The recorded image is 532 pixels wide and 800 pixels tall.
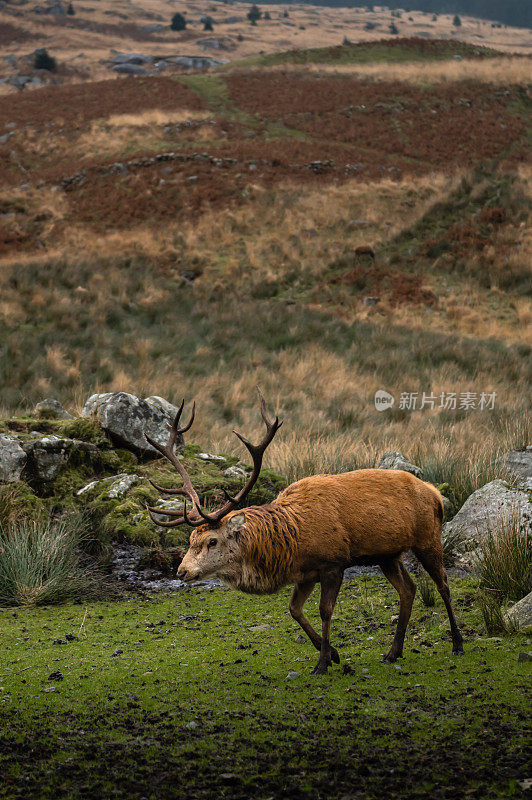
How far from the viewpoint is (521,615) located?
580 cm

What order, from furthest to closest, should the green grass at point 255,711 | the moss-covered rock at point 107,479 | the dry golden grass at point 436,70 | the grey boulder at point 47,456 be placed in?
the dry golden grass at point 436,70 < the grey boulder at point 47,456 < the moss-covered rock at point 107,479 < the green grass at point 255,711

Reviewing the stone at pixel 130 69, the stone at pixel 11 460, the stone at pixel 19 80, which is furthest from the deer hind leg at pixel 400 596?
the stone at pixel 130 69

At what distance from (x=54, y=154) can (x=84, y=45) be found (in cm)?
4916

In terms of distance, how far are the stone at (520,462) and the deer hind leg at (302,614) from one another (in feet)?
16.9

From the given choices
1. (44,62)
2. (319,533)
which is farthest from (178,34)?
(319,533)

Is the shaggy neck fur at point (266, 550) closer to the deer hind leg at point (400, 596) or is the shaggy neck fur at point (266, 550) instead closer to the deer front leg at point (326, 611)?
the deer front leg at point (326, 611)

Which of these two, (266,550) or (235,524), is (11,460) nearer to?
(235,524)

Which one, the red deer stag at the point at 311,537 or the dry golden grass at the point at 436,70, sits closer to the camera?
the red deer stag at the point at 311,537

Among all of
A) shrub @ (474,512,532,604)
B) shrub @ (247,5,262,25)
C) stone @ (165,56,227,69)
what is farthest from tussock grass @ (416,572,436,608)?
shrub @ (247,5,262,25)

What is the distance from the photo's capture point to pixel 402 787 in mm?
3428

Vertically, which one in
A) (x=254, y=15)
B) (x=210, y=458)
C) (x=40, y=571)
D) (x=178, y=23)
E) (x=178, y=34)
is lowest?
(x=210, y=458)

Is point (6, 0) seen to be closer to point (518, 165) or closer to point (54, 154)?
point (54, 154)

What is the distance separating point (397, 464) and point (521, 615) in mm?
4354

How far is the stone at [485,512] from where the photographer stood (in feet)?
25.4
